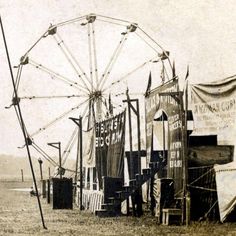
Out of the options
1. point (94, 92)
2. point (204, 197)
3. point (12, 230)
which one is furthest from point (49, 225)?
point (94, 92)

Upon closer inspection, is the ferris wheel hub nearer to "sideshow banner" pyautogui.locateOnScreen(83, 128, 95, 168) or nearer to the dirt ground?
"sideshow banner" pyautogui.locateOnScreen(83, 128, 95, 168)

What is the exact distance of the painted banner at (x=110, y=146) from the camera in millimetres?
21719

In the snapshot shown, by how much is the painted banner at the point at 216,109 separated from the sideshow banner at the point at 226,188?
41.4 inches

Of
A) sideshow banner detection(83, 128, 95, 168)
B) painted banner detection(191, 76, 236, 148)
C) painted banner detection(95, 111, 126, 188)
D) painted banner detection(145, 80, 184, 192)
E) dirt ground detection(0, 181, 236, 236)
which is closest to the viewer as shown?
dirt ground detection(0, 181, 236, 236)

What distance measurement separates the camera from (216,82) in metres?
16.8

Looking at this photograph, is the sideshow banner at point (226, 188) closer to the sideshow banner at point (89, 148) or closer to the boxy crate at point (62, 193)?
the sideshow banner at point (89, 148)

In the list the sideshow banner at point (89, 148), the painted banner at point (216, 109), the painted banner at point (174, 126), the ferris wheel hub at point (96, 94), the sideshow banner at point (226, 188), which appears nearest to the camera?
the sideshow banner at point (226, 188)

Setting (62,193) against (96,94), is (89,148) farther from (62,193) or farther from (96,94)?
(96,94)

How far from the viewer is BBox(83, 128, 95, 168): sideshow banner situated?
83.4 feet

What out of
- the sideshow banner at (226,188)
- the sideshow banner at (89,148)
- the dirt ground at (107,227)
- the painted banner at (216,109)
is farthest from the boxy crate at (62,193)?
the sideshow banner at (226,188)

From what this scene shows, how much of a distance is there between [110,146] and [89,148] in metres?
2.94

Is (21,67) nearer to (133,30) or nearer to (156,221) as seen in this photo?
(133,30)

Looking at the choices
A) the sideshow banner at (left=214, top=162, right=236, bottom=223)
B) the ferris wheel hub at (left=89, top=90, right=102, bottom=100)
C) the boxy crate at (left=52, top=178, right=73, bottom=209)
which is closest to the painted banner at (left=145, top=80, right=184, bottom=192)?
the sideshow banner at (left=214, top=162, right=236, bottom=223)

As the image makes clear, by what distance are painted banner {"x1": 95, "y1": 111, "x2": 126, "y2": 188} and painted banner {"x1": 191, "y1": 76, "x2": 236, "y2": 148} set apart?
440 centimetres
